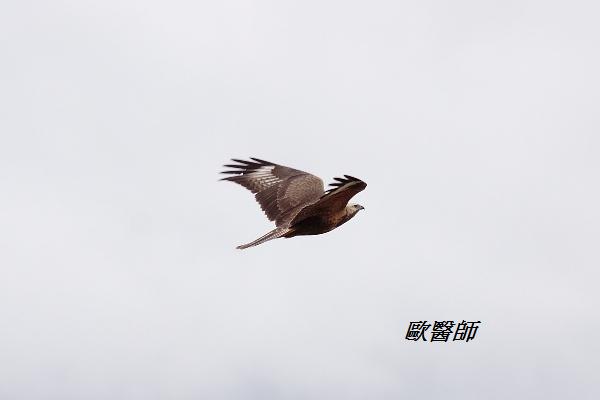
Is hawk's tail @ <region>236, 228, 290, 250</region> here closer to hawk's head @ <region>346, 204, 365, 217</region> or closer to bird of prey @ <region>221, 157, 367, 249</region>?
bird of prey @ <region>221, 157, 367, 249</region>

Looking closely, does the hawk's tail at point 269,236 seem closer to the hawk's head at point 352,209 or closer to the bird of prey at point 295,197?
the bird of prey at point 295,197

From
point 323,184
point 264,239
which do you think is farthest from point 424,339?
point 264,239

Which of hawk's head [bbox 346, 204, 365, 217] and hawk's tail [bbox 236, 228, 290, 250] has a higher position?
hawk's head [bbox 346, 204, 365, 217]

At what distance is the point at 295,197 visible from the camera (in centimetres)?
2491

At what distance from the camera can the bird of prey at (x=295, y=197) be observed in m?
21.8

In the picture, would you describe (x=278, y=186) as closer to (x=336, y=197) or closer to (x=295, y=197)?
(x=295, y=197)

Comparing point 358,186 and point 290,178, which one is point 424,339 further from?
point 358,186

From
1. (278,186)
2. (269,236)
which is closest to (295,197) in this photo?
(278,186)

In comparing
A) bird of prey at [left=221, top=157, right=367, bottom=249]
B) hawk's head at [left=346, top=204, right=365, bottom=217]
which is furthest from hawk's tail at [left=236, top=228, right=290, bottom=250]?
hawk's head at [left=346, top=204, right=365, bottom=217]

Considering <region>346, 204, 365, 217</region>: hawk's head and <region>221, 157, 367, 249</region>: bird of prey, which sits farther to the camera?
<region>346, 204, 365, 217</region>: hawk's head

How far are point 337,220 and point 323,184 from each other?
2958 millimetres

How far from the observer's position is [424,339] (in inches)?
1099

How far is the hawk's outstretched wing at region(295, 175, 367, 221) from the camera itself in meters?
20.7

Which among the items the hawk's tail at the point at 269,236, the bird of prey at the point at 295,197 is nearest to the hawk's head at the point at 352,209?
the bird of prey at the point at 295,197
